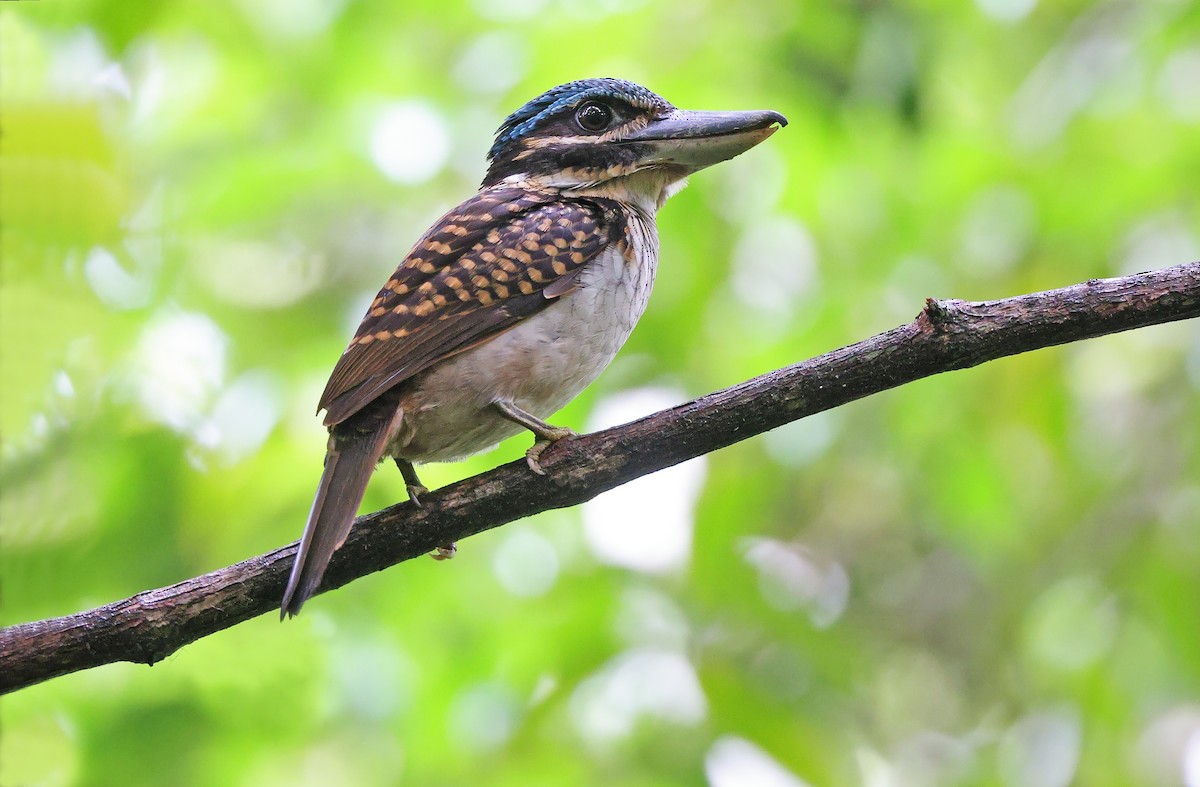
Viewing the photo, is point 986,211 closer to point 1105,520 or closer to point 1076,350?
point 1076,350

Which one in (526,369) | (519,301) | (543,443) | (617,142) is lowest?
(543,443)

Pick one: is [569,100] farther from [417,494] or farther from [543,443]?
[417,494]

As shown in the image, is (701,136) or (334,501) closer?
(334,501)

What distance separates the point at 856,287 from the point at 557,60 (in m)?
1.56

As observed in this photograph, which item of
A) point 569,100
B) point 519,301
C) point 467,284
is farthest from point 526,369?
point 569,100

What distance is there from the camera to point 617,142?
11.9 ft

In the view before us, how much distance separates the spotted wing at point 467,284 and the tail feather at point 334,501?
0.31 feet

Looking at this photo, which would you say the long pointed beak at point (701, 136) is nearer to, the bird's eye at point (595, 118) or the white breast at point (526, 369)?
the bird's eye at point (595, 118)

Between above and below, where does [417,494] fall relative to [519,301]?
below

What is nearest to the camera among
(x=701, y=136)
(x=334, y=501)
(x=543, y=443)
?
(x=334, y=501)

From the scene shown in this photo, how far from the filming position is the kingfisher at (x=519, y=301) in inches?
119

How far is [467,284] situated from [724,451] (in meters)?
1.67

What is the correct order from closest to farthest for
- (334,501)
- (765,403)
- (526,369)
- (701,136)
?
(765,403) → (334,501) → (526,369) → (701,136)

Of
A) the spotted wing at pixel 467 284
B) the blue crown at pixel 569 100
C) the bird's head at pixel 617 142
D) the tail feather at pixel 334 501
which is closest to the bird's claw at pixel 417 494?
the tail feather at pixel 334 501
